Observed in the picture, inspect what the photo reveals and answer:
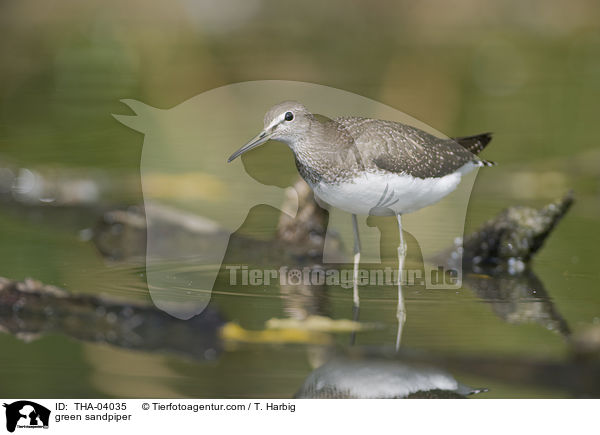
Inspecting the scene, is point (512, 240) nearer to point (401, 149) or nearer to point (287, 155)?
point (401, 149)

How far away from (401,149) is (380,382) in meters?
2.56

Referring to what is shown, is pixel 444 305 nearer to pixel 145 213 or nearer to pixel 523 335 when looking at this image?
pixel 523 335

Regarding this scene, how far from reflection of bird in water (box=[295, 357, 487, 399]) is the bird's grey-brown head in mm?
2274

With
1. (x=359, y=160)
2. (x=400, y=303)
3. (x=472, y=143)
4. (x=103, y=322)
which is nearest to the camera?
(x=103, y=322)

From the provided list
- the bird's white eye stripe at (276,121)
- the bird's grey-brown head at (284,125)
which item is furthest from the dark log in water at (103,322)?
the bird's white eye stripe at (276,121)

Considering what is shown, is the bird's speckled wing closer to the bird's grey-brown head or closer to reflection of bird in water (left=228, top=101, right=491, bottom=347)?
reflection of bird in water (left=228, top=101, right=491, bottom=347)

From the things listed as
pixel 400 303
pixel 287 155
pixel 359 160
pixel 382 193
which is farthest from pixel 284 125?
pixel 287 155

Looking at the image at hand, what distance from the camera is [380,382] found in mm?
5352

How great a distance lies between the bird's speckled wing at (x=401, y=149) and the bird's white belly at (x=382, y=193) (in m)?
0.08

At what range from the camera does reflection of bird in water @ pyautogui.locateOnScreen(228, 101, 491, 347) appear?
7.02 meters

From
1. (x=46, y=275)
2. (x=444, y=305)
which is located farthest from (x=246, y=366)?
(x=46, y=275)

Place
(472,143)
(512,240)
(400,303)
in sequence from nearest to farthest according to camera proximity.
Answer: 1. (400,303)
2. (512,240)
3. (472,143)

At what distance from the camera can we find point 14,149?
12438 mm
